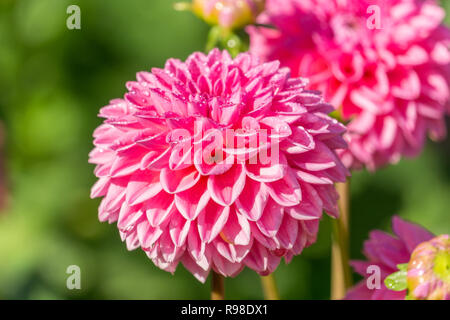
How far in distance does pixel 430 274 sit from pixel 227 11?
1.31ft

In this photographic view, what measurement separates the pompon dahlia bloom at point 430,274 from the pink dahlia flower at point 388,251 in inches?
3.2

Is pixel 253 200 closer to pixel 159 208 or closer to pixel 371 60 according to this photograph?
pixel 159 208

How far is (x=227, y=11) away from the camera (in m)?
0.76

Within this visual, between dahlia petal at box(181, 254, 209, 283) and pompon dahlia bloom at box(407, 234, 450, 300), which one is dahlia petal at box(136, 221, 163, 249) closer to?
dahlia petal at box(181, 254, 209, 283)

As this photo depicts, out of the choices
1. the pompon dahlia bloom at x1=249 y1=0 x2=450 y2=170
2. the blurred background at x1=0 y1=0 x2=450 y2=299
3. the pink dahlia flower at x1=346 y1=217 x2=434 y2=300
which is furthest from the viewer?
the blurred background at x1=0 y1=0 x2=450 y2=299

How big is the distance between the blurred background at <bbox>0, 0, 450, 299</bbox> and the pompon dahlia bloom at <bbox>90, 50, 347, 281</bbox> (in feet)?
2.15

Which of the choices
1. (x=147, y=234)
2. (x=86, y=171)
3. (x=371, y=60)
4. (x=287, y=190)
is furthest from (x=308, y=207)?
(x=86, y=171)

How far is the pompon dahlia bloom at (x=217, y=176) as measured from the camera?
1.64 ft

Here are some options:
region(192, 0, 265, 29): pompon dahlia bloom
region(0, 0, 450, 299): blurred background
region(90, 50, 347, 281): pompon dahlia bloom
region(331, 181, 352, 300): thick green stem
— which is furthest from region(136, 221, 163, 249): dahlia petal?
region(0, 0, 450, 299): blurred background

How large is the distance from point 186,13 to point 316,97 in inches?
38.5

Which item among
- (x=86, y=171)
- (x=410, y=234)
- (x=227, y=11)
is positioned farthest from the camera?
(x=86, y=171)

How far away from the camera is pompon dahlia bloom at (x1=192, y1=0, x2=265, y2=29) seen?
2.49 feet

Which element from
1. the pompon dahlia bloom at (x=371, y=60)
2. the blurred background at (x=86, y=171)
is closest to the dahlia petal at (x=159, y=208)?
the pompon dahlia bloom at (x=371, y=60)

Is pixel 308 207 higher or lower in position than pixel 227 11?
lower
